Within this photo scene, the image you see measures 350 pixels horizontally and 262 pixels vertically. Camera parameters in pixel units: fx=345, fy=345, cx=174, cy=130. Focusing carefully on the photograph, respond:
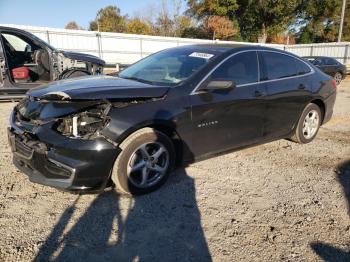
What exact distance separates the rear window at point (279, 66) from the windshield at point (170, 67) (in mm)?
898

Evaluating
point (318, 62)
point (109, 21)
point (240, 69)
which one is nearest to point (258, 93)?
point (240, 69)

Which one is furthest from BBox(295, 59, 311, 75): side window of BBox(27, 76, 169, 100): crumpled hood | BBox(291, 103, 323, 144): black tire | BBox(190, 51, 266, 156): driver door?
BBox(27, 76, 169, 100): crumpled hood

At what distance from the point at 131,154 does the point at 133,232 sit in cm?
84

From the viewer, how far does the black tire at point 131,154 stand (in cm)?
356

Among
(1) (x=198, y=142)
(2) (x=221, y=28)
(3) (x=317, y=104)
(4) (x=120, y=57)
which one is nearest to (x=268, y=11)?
(2) (x=221, y=28)

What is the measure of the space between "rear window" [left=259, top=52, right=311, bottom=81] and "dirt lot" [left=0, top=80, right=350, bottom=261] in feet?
4.37

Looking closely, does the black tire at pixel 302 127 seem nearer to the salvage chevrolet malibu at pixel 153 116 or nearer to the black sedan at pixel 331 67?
the salvage chevrolet malibu at pixel 153 116

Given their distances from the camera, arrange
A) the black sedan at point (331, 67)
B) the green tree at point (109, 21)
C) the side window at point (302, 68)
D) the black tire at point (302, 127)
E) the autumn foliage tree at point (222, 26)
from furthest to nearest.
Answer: the green tree at point (109, 21) → the autumn foliage tree at point (222, 26) → the black sedan at point (331, 67) → the black tire at point (302, 127) → the side window at point (302, 68)

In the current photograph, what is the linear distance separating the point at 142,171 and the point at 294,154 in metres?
2.74

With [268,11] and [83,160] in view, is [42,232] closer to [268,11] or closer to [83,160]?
[83,160]

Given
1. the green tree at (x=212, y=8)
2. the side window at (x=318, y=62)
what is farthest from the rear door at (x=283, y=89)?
the green tree at (x=212, y=8)

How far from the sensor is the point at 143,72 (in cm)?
469

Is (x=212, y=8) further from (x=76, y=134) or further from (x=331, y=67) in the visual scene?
(x=76, y=134)

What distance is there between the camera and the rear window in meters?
4.91
